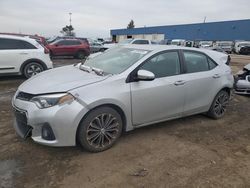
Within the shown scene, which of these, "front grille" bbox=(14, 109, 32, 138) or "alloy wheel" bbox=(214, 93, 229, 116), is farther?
"alloy wheel" bbox=(214, 93, 229, 116)

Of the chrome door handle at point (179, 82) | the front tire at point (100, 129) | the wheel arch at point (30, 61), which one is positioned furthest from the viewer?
the wheel arch at point (30, 61)

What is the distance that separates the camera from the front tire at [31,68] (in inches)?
372

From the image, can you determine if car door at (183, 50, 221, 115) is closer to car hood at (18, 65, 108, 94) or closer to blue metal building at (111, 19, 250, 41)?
car hood at (18, 65, 108, 94)

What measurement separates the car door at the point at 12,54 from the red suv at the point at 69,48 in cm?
1012

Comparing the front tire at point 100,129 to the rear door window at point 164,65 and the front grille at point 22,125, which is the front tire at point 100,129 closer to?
the front grille at point 22,125

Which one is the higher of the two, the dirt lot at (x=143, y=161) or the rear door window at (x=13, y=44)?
the rear door window at (x=13, y=44)

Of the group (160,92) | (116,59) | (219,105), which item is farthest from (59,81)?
(219,105)

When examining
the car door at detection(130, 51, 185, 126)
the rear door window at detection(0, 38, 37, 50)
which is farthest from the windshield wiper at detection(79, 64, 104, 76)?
the rear door window at detection(0, 38, 37, 50)

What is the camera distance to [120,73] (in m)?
4.09

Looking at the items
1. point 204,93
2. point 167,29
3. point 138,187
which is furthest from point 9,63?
point 167,29

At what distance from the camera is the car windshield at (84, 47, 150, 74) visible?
4344 mm

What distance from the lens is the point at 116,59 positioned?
4.73m

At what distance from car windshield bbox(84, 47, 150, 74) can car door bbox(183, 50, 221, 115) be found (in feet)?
3.18

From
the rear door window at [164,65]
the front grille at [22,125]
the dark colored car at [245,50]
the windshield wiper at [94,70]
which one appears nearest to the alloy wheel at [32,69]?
the windshield wiper at [94,70]
